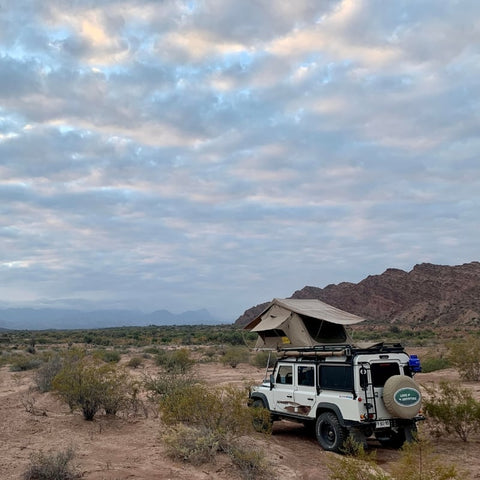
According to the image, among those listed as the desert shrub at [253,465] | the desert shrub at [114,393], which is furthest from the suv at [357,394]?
the desert shrub at [114,393]

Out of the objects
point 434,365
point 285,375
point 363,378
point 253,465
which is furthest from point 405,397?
point 434,365

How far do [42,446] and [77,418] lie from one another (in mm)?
2991

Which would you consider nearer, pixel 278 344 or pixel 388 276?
pixel 278 344

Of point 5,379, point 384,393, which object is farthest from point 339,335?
point 5,379

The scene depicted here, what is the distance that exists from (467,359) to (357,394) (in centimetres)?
1369

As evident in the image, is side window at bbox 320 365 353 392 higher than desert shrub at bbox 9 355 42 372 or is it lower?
higher

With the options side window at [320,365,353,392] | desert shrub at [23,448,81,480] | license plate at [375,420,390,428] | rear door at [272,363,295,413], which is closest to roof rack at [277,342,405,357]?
side window at [320,365,353,392]

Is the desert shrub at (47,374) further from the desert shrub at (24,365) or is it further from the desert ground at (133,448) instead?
the desert shrub at (24,365)

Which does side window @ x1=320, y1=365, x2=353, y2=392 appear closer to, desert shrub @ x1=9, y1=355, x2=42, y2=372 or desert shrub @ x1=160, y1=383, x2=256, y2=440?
desert shrub @ x1=160, y1=383, x2=256, y2=440

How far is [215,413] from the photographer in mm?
Result: 9797

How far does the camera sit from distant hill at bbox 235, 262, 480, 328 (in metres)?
79.2

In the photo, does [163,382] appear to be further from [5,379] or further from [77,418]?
[5,379]

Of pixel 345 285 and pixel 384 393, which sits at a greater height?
pixel 345 285

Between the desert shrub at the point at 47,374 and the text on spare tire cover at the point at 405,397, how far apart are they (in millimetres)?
12337
